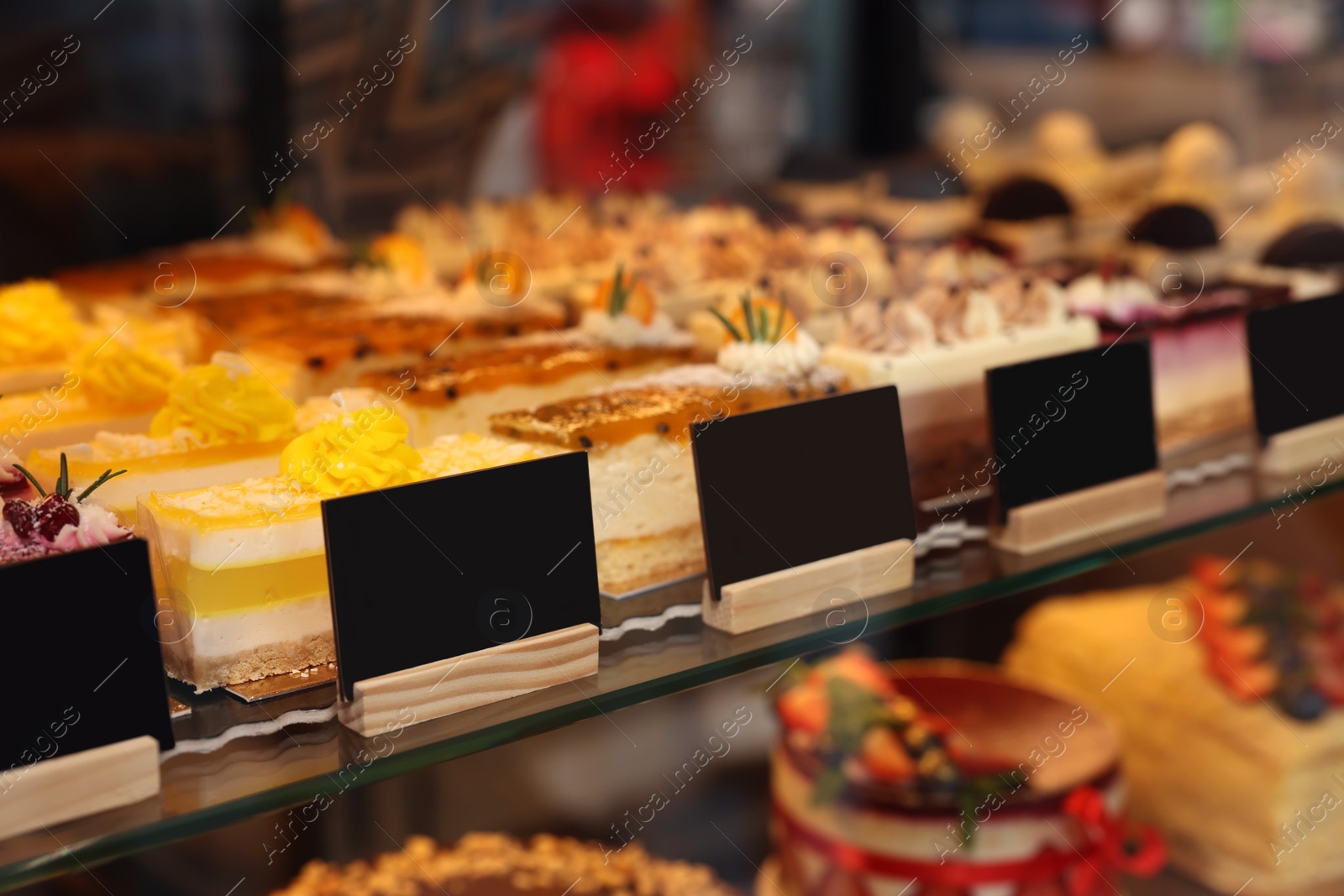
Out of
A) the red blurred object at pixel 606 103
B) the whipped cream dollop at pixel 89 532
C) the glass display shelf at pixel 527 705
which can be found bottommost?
the glass display shelf at pixel 527 705

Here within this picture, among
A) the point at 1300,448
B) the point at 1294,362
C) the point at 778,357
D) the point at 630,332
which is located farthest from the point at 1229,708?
the point at 630,332

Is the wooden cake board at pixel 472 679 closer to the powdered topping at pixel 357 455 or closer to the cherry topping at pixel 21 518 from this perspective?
the powdered topping at pixel 357 455

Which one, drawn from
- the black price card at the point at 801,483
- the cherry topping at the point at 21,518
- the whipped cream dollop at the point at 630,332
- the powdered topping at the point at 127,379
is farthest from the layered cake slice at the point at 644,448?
the cherry topping at the point at 21,518

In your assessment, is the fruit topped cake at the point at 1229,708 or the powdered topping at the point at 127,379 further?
the fruit topped cake at the point at 1229,708

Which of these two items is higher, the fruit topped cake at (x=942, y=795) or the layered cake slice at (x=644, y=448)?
the layered cake slice at (x=644, y=448)

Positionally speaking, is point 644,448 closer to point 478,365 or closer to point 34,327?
point 478,365

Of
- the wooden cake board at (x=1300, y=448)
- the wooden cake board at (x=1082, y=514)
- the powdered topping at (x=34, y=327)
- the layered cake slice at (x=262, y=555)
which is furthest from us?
the powdered topping at (x=34, y=327)

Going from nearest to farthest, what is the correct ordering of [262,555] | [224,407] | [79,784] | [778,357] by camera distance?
[79,784] → [262,555] → [224,407] → [778,357]

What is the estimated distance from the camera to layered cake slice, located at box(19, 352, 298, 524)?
169cm

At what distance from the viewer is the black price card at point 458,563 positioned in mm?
1273

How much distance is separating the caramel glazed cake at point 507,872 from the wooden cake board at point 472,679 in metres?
0.74

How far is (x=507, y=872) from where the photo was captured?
2105mm

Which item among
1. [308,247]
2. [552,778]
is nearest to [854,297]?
[552,778]

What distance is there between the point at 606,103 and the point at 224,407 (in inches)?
96.9
